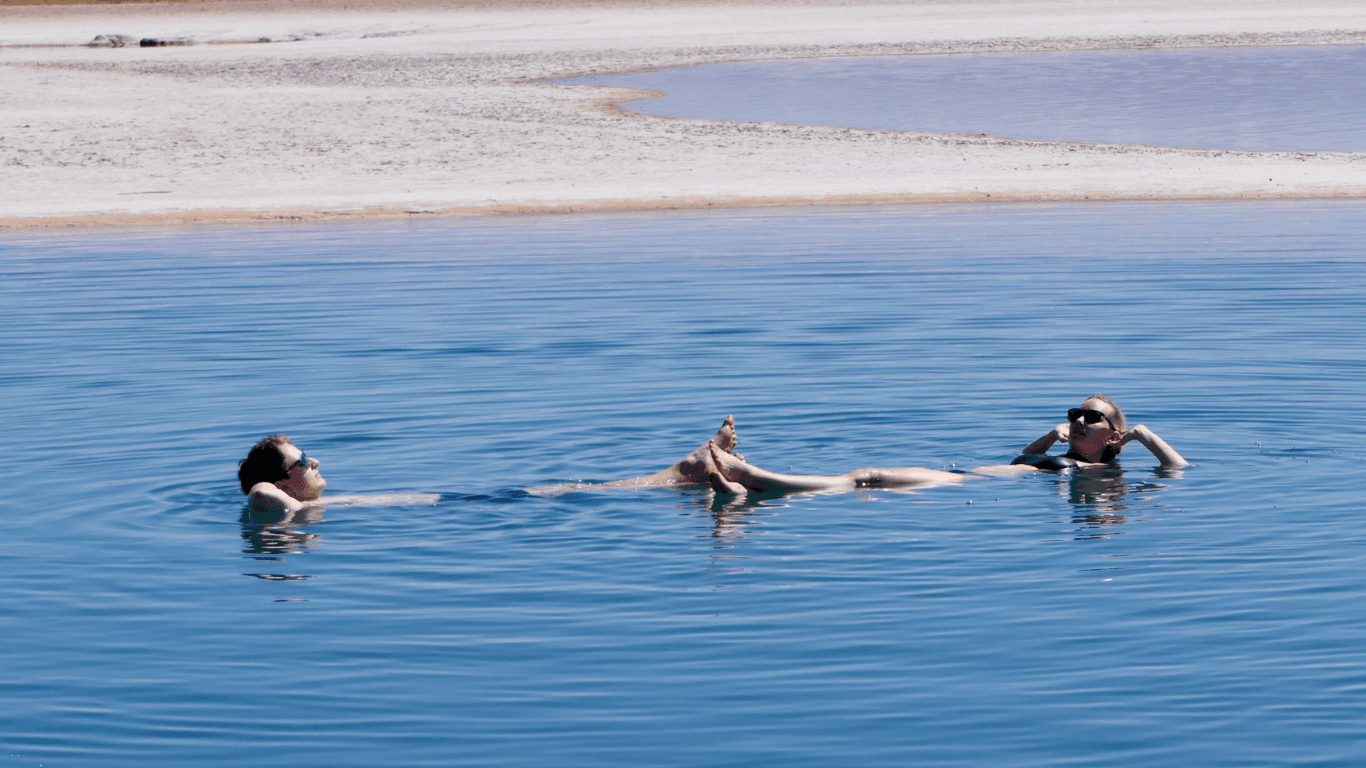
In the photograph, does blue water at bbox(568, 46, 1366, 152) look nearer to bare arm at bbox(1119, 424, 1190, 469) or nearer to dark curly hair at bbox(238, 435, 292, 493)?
bare arm at bbox(1119, 424, 1190, 469)

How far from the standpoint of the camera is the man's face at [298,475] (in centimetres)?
1112

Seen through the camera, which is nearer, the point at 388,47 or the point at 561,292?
the point at 561,292

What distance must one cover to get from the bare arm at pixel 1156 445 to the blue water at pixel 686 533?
15 cm

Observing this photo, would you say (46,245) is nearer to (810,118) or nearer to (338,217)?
(338,217)

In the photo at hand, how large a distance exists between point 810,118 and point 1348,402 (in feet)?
95.2

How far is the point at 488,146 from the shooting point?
36.7m

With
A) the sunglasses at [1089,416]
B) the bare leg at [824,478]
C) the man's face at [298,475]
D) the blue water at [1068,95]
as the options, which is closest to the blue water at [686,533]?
the bare leg at [824,478]

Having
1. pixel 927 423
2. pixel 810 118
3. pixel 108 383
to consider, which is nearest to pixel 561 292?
pixel 108 383

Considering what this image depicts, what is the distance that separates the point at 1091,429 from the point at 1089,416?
11 centimetres

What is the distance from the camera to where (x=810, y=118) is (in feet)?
138

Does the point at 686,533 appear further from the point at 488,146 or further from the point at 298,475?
the point at 488,146

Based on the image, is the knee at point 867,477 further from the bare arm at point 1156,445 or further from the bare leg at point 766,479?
the bare arm at point 1156,445

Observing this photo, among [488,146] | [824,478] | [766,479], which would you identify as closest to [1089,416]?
[824,478]

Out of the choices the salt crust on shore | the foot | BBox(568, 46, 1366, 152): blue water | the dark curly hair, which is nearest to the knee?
the foot
